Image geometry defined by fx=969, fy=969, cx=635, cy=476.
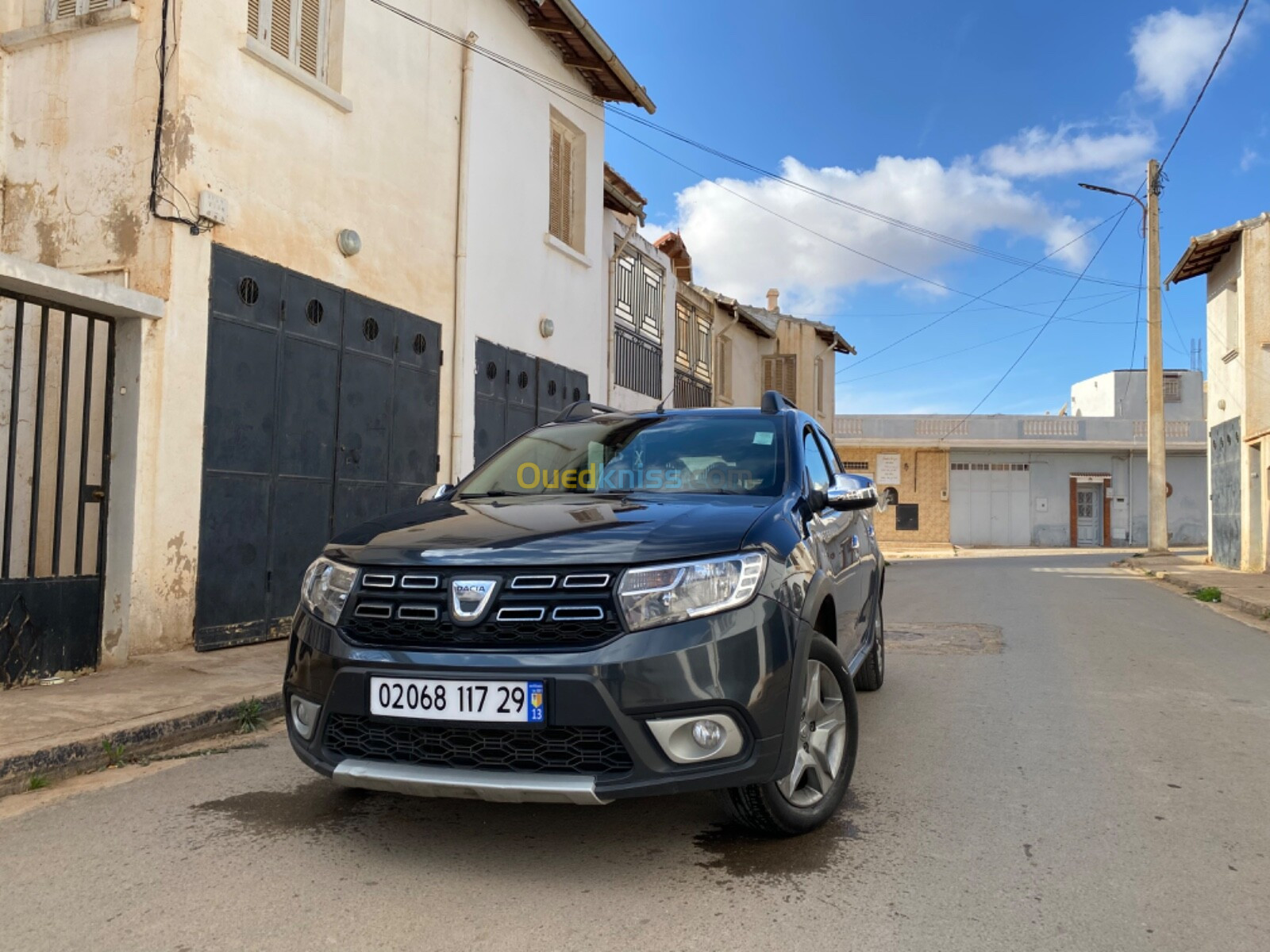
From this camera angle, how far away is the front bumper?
2.78 meters

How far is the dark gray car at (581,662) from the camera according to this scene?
9.20 ft

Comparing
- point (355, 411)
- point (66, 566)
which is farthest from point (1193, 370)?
point (66, 566)

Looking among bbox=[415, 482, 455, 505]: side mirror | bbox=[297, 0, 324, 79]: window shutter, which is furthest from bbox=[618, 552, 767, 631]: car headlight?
bbox=[297, 0, 324, 79]: window shutter

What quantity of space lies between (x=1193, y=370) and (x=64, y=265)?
42.7m

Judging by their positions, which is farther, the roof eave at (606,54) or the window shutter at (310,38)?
the roof eave at (606,54)

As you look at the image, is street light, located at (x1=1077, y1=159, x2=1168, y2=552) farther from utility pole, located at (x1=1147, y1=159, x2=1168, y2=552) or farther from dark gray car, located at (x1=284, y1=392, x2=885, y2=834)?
dark gray car, located at (x1=284, y1=392, x2=885, y2=834)

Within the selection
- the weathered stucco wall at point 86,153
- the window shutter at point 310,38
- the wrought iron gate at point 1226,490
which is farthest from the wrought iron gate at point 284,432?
the wrought iron gate at point 1226,490

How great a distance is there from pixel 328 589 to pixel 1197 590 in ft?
48.9

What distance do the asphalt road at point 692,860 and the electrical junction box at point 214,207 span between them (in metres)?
3.79

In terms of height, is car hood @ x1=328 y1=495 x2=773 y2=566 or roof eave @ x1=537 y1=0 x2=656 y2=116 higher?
roof eave @ x1=537 y1=0 x2=656 y2=116

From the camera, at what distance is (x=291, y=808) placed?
3.69 m

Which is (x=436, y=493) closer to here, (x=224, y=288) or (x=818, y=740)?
(x=818, y=740)

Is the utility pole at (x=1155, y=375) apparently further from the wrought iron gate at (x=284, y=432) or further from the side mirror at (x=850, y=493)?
the side mirror at (x=850, y=493)

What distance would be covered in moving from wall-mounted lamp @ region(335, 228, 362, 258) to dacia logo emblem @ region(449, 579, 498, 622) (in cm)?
612
